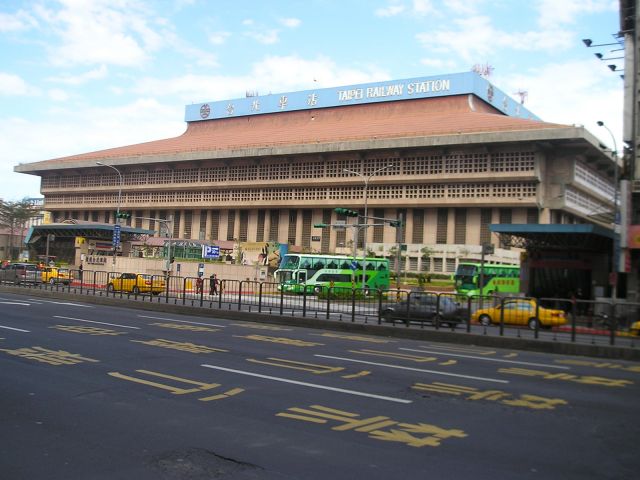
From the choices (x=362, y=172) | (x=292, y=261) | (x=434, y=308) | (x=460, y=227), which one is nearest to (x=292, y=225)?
(x=362, y=172)

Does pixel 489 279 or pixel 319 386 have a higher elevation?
pixel 489 279

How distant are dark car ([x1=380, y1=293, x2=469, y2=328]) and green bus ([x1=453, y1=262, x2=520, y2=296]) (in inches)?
838

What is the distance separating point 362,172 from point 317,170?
685 centimetres

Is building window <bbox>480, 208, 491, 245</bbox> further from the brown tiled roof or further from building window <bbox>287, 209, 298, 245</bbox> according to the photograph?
building window <bbox>287, 209, 298, 245</bbox>

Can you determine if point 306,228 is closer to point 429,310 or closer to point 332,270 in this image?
point 332,270

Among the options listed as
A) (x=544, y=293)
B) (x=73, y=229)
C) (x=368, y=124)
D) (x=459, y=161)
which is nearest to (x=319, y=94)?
(x=368, y=124)

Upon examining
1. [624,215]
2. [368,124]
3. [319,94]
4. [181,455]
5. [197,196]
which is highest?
[319,94]

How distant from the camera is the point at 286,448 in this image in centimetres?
623

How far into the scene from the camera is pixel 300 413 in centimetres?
770

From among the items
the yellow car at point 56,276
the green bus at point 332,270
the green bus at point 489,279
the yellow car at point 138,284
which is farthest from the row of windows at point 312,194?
the yellow car at point 138,284

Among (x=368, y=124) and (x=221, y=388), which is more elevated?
(x=368, y=124)

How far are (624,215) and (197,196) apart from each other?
6993cm

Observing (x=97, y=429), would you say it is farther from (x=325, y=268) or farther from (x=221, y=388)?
(x=325, y=268)

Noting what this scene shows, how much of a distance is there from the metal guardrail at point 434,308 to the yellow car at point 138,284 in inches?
10.8
